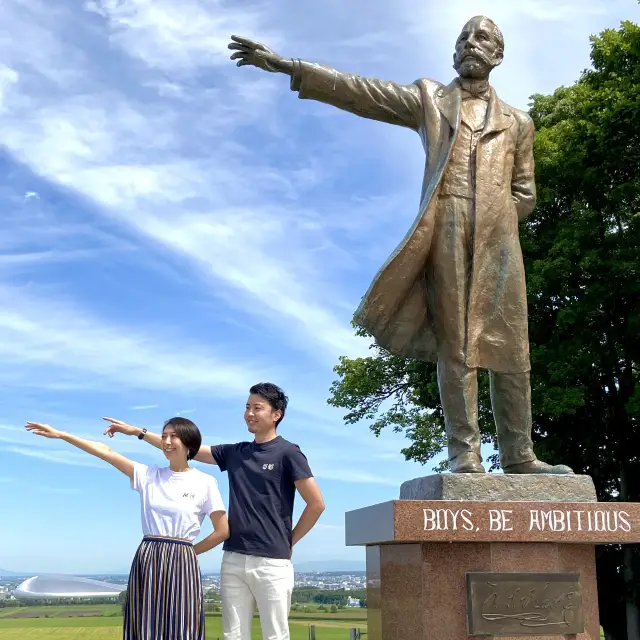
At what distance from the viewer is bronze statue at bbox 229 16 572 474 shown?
5980mm

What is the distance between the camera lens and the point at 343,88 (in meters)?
6.17

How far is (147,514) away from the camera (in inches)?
183

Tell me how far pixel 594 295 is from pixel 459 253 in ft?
38.9

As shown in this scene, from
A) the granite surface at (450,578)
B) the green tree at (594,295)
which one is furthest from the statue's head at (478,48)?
the green tree at (594,295)

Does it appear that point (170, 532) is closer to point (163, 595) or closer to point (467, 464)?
point (163, 595)

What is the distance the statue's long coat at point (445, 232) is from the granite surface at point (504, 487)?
0.80 meters

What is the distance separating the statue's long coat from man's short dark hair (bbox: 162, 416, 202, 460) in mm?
1783

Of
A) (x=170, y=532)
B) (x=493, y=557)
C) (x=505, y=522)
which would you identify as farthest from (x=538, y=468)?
(x=170, y=532)

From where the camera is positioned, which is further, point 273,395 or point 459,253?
point 459,253

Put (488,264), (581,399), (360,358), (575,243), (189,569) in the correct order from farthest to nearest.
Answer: (360,358) → (575,243) → (581,399) → (488,264) → (189,569)

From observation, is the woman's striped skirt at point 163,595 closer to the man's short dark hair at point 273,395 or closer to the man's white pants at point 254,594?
the man's white pants at point 254,594

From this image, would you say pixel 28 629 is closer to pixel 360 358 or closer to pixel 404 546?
pixel 404 546

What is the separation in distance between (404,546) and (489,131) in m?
2.82

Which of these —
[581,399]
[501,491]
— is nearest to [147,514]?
[501,491]
